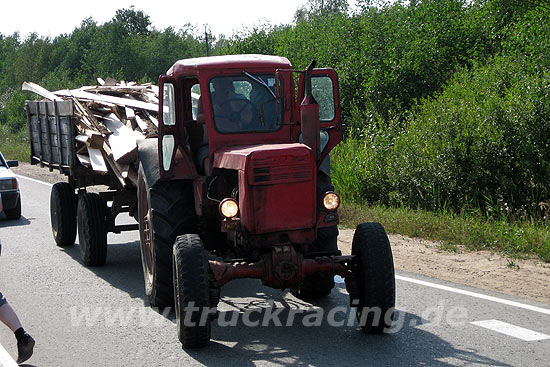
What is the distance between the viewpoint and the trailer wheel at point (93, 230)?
1042 cm

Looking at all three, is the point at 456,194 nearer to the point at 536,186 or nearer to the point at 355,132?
the point at 536,186

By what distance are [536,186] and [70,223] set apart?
25.2 feet

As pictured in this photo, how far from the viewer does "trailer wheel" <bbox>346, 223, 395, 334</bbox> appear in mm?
6840

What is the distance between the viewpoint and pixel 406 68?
69.3 ft

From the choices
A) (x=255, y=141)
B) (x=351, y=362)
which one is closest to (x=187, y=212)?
(x=255, y=141)

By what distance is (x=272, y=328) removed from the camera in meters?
7.42

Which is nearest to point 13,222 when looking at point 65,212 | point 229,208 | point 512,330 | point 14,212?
point 14,212

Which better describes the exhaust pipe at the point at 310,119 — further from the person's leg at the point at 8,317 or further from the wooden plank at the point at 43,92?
the wooden plank at the point at 43,92

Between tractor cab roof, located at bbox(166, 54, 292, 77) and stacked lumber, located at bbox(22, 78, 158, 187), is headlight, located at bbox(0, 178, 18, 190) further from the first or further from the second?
tractor cab roof, located at bbox(166, 54, 292, 77)

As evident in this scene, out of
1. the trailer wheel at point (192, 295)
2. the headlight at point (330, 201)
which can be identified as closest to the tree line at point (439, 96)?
the headlight at point (330, 201)

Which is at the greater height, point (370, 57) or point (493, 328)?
point (370, 57)

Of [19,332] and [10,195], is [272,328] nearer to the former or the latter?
[19,332]

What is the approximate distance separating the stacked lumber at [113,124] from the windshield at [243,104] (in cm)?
176

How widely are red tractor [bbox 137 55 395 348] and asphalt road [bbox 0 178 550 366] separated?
0.28 meters
